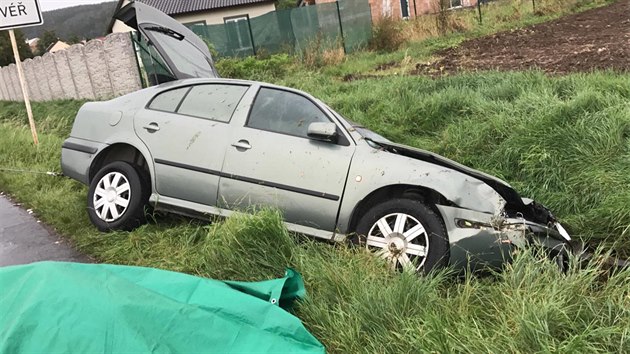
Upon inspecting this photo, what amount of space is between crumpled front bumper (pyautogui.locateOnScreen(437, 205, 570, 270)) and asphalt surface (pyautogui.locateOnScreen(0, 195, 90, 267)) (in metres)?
3.04

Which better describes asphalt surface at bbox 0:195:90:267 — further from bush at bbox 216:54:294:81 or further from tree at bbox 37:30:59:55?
tree at bbox 37:30:59:55

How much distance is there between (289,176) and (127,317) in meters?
2.23

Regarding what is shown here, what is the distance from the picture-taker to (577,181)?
5.05m

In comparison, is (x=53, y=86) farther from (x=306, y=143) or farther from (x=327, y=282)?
(x=327, y=282)

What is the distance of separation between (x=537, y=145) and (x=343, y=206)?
8.99 ft

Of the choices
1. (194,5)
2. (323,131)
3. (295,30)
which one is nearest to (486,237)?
(323,131)

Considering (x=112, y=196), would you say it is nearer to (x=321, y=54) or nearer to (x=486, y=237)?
(x=486, y=237)

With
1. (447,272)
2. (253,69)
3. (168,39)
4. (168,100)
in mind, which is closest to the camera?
(447,272)

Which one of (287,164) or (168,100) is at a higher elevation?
(168,100)

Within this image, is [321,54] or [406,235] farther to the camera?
[321,54]

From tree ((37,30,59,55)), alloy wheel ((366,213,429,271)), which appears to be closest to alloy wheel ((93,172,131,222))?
alloy wheel ((366,213,429,271))

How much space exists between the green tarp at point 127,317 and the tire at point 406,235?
4.83 ft

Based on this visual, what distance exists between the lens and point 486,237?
3.66 metres

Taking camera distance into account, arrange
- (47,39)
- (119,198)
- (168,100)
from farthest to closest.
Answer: (47,39)
(168,100)
(119,198)
